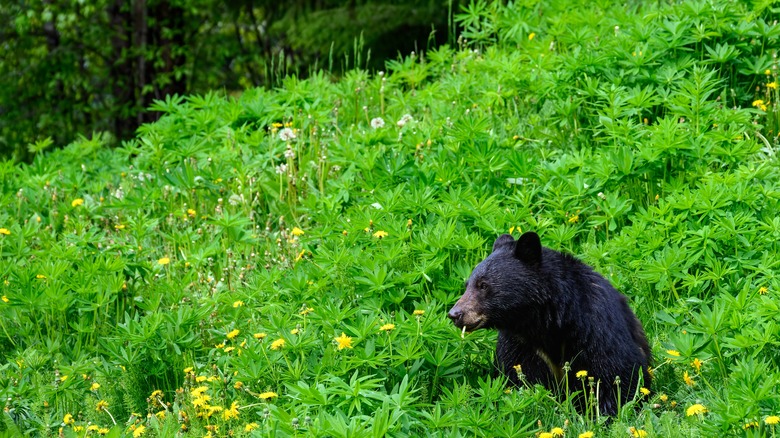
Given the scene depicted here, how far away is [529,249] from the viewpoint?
4508 millimetres

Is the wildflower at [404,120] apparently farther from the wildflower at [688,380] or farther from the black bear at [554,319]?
the wildflower at [688,380]

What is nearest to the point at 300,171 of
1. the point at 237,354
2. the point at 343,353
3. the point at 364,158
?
the point at 364,158

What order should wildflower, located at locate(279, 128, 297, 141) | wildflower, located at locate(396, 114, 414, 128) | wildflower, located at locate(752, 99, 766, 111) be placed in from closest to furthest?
wildflower, located at locate(752, 99, 766, 111) < wildflower, located at locate(279, 128, 297, 141) < wildflower, located at locate(396, 114, 414, 128)

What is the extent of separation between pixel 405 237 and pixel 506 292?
1.14m

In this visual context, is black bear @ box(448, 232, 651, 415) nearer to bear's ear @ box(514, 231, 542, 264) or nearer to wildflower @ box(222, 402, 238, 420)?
bear's ear @ box(514, 231, 542, 264)

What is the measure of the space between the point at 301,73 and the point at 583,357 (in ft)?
33.7

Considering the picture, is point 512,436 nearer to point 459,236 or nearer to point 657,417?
point 657,417

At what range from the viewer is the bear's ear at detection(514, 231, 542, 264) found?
4.46 meters

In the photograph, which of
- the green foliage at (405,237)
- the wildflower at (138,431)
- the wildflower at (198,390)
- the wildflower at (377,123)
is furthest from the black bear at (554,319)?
the wildflower at (377,123)

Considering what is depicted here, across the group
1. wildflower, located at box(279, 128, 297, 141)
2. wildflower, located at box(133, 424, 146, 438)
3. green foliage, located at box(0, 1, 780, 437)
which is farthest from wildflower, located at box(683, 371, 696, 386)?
wildflower, located at box(279, 128, 297, 141)

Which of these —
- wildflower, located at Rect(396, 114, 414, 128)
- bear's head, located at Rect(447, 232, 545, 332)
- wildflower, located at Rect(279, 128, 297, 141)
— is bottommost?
wildflower, located at Rect(279, 128, 297, 141)

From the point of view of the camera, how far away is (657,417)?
4.37 m

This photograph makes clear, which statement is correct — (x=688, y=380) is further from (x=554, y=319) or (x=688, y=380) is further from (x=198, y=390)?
(x=198, y=390)

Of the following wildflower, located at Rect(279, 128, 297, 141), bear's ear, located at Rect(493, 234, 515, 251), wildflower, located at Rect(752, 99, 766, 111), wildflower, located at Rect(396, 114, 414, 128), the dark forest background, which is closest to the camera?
bear's ear, located at Rect(493, 234, 515, 251)
